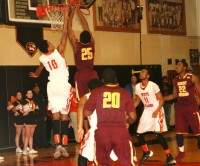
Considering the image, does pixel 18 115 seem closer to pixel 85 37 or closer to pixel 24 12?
pixel 24 12

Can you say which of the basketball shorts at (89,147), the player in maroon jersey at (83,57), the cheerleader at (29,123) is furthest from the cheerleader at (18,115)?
the basketball shorts at (89,147)

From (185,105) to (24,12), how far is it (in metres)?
6.53

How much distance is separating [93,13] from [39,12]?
7.36 meters

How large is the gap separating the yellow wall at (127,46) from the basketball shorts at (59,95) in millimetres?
5803

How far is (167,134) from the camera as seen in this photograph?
67.1 feet

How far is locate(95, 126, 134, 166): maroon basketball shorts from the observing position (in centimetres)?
793

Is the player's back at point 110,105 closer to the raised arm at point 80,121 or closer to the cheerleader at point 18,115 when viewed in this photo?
the raised arm at point 80,121

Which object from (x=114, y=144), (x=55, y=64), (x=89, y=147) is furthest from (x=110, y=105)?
A: (x=55, y=64)

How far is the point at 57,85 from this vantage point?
1171 cm

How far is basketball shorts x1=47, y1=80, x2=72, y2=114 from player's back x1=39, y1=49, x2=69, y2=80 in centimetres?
15

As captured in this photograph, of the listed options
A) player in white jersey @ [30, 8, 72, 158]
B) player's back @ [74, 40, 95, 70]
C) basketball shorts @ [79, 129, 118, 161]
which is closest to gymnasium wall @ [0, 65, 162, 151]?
player in white jersey @ [30, 8, 72, 158]

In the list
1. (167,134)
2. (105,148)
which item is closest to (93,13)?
(167,134)

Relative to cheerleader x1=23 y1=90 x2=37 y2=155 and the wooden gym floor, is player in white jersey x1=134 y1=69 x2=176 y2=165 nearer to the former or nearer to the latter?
the wooden gym floor

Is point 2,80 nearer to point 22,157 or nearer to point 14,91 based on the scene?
point 14,91
